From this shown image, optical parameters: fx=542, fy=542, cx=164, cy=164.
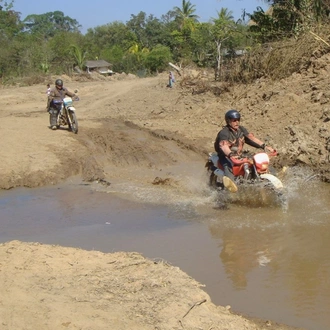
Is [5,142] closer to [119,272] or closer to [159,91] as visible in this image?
[119,272]

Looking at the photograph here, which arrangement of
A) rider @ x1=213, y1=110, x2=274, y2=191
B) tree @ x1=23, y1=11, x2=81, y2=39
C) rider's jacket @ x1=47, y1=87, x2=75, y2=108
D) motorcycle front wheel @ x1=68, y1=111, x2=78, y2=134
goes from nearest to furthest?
1. rider @ x1=213, y1=110, x2=274, y2=191
2. motorcycle front wheel @ x1=68, y1=111, x2=78, y2=134
3. rider's jacket @ x1=47, y1=87, x2=75, y2=108
4. tree @ x1=23, y1=11, x2=81, y2=39

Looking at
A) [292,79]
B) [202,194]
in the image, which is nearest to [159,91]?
[292,79]

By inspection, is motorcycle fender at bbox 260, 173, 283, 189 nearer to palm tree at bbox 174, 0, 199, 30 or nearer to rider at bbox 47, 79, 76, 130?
rider at bbox 47, 79, 76, 130

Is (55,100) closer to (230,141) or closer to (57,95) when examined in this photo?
(57,95)

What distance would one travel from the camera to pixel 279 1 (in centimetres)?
2006

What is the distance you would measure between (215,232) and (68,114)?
24.3 feet

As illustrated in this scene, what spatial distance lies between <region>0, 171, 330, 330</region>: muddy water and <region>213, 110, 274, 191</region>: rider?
608mm

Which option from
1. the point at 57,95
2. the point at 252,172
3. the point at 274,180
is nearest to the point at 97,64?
the point at 57,95

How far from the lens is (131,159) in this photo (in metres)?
12.0

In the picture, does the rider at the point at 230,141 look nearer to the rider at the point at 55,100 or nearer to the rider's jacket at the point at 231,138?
the rider's jacket at the point at 231,138

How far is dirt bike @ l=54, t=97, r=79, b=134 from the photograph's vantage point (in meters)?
13.6

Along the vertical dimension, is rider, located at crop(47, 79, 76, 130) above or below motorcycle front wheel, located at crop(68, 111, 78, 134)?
above

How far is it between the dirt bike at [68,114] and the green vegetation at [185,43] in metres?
5.84

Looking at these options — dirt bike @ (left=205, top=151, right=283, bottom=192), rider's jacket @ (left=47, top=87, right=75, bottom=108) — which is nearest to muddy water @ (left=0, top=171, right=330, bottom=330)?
dirt bike @ (left=205, top=151, right=283, bottom=192)
